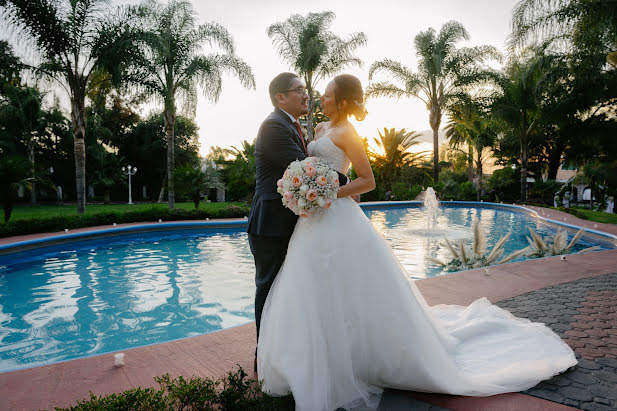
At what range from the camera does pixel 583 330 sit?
388cm

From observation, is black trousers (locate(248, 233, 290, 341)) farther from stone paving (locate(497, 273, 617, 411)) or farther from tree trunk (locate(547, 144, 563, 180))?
tree trunk (locate(547, 144, 563, 180))

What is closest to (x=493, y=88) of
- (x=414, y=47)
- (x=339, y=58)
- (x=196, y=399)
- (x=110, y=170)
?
(x=414, y=47)

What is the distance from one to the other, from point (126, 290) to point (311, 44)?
16.8 meters

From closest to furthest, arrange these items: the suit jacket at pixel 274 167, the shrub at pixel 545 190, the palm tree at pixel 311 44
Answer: the suit jacket at pixel 274 167 → the palm tree at pixel 311 44 → the shrub at pixel 545 190

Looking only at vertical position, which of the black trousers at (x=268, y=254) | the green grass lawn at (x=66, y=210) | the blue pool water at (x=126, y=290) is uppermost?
the black trousers at (x=268, y=254)

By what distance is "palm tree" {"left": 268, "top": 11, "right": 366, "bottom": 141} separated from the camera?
20625 millimetres

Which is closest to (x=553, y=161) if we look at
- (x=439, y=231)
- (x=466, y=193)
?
(x=466, y=193)

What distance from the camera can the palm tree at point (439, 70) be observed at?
76.3 feet

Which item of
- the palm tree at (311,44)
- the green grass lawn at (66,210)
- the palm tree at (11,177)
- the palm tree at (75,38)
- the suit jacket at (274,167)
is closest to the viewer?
the suit jacket at (274,167)

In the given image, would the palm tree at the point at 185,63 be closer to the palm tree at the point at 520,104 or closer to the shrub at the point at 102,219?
the shrub at the point at 102,219

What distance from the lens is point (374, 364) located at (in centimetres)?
264

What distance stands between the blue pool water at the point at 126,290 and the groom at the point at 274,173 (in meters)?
2.36

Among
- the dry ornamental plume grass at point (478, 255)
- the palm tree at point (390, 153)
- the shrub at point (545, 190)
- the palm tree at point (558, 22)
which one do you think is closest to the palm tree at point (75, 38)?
the palm tree at point (558, 22)

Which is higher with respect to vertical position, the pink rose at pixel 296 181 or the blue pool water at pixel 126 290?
the pink rose at pixel 296 181
